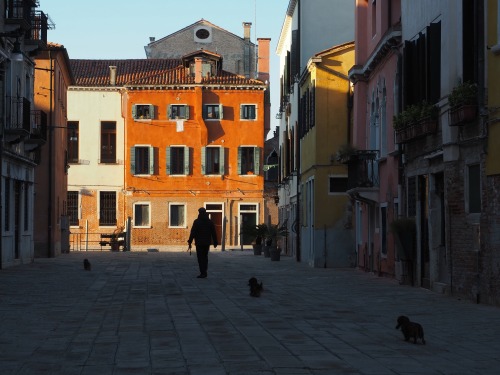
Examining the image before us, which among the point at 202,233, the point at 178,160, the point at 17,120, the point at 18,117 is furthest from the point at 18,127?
the point at 178,160

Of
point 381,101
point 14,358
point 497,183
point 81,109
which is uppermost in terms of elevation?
point 81,109

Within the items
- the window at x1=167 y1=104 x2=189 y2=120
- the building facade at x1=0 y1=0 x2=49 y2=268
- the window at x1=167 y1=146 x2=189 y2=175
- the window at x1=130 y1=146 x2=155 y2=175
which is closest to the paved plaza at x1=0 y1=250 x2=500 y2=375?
the building facade at x1=0 y1=0 x2=49 y2=268

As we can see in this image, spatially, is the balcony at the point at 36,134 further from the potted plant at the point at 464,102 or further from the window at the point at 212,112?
the window at the point at 212,112

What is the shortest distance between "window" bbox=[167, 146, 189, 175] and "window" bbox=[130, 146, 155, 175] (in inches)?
39.1

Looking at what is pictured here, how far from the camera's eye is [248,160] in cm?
6631

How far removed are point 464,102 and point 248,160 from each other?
48.5 m

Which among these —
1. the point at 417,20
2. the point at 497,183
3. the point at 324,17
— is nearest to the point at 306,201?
the point at 324,17

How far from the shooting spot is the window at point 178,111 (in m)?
65.2

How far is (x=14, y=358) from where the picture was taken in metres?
10.6

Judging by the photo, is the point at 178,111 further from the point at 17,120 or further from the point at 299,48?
the point at 17,120

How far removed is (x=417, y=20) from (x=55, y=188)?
23.8 metres

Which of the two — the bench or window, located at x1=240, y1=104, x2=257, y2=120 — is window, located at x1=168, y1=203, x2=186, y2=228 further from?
window, located at x1=240, y1=104, x2=257, y2=120

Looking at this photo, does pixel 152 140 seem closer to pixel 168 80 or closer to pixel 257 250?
pixel 168 80

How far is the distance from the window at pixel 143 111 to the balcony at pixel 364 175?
3672 cm
